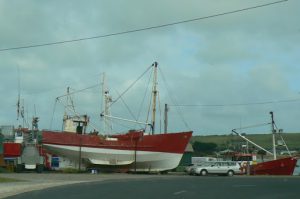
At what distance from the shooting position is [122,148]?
5225 cm

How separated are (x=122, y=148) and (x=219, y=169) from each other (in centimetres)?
944

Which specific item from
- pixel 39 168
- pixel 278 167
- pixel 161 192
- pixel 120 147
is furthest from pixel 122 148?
pixel 161 192

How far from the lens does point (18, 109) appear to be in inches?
2206

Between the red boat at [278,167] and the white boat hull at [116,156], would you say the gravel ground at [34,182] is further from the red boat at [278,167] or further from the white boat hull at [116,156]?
the red boat at [278,167]

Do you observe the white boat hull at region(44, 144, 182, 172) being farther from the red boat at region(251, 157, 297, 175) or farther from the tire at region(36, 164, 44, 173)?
the red boat at region(251, 157, 297, 175)

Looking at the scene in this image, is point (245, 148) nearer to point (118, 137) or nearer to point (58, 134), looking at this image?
point (118, 137)

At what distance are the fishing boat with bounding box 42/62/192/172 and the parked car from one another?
2.54 m

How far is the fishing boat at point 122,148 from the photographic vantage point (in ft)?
170

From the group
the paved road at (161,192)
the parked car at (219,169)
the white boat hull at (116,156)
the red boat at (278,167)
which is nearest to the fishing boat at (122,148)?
the white boat hull at (116,156)

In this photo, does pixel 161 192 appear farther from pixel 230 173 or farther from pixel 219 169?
pixel 219 169

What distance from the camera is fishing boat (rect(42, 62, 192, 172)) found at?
170 ft

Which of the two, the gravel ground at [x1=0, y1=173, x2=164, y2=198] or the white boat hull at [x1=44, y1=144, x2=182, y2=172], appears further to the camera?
the white boat hull at [x1=44, y1=144, x2=182, y2=172]

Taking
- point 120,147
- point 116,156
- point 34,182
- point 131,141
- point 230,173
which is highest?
point 131,141

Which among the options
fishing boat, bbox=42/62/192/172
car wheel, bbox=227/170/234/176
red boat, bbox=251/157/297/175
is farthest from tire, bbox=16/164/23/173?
red boat, bbox=251/157/297/175
